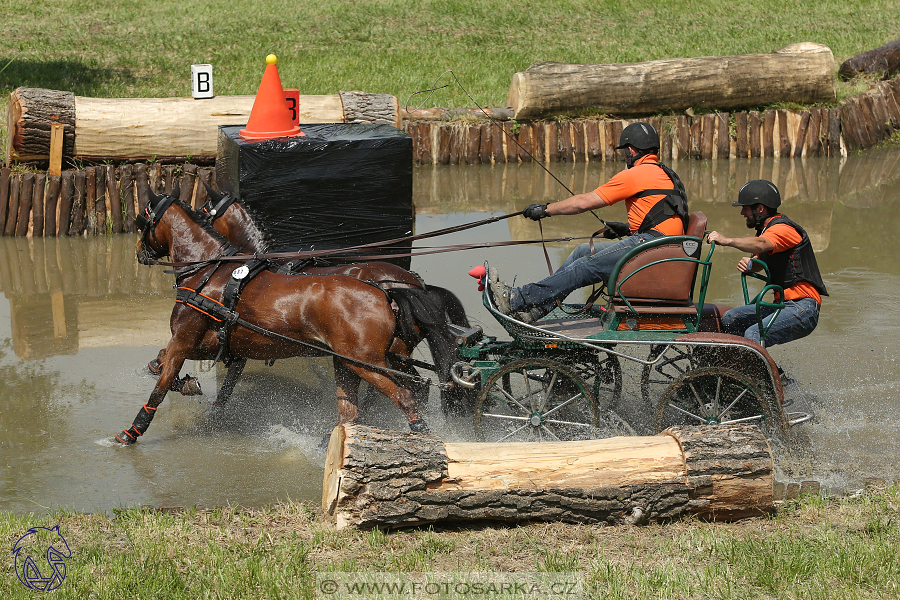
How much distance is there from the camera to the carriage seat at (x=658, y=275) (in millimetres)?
5488

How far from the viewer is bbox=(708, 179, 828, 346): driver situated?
18.9ft

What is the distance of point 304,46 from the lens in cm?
1992

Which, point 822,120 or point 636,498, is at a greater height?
point 822,120

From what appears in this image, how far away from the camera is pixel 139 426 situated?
6062 millimetres

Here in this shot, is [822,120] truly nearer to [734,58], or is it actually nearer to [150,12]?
[734,58]

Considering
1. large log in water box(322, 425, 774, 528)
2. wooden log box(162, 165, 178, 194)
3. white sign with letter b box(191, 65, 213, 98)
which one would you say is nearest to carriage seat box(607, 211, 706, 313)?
large log in water box(322, 425, 774, 528)

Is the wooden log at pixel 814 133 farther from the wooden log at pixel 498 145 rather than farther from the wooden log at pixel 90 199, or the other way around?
the wooden log at pixel 90 199

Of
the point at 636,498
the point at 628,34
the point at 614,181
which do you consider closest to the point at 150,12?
the point at 628,34

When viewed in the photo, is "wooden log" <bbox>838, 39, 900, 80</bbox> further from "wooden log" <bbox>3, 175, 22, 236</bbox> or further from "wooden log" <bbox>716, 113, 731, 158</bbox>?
"wooden log" <bbox>3, 175, 22, 236</bbox>

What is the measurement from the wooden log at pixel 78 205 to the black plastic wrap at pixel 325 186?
4100mm

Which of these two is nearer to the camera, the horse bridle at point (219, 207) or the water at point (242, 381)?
the water at point (242, 381)

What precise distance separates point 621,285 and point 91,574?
3412mm

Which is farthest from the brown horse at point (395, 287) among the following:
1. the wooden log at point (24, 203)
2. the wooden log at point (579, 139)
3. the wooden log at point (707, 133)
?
the wooden log at point (707, 133)

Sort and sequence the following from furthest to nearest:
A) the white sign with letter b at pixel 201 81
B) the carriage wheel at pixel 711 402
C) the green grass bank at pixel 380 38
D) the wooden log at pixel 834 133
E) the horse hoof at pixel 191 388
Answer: the green grass bank at pixel 380 38 < the wooden log at pixel 834 133 < the white sign with letter b at pixel 201 81 < the horse hoof at pixel 191 388 < the carriage wheel at pixel 711 402
